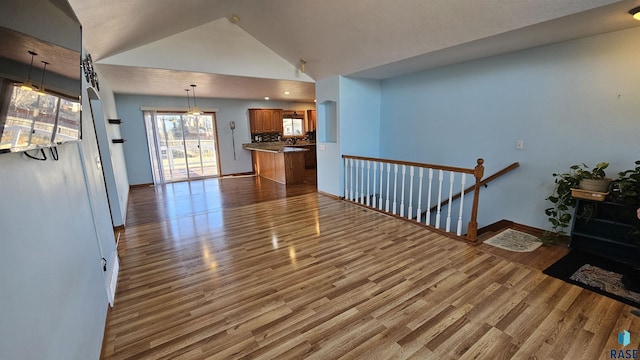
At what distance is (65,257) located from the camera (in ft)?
4.57

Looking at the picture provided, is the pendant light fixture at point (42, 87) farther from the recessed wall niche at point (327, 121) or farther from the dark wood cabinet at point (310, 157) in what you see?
the dark wood cabinet at point (310, 157)

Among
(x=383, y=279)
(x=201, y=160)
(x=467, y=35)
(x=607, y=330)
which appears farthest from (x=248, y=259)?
(x=201, y=160)

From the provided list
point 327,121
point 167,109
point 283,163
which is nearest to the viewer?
point 327,121

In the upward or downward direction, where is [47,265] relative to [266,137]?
downward

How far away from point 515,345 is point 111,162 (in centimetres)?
501

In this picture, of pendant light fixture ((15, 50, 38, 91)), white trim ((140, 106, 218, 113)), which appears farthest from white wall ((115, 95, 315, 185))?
pendant light fixture ((15, 50, 38, 91))

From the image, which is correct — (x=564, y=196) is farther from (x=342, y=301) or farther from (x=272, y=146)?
(x=272, y=146)

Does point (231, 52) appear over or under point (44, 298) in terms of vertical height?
over

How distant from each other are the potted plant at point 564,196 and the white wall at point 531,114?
13cm

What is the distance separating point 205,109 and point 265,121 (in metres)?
1.82

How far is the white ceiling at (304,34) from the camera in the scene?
2.52 m

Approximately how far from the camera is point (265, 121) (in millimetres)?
8570

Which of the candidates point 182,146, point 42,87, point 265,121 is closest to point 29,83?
point 42,87

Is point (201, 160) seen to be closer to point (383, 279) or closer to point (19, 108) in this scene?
point (383, 279)
